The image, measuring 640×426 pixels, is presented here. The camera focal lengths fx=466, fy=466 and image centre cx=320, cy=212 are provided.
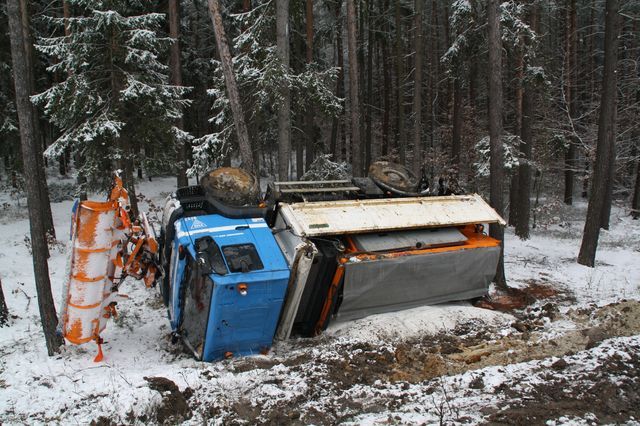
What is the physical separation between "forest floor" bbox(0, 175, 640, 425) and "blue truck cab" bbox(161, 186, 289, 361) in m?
0.30

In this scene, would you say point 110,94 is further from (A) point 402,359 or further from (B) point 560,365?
(B) point 560,365

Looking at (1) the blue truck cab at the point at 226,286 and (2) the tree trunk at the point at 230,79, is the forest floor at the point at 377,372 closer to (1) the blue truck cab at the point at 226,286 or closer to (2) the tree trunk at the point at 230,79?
(1) the blue truck cab at the point at 226,286

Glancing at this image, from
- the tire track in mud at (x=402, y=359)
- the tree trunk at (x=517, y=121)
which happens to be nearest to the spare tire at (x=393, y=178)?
the tire track in mud at (x=402, y=359)

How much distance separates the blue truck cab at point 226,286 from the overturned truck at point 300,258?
0.6 inches

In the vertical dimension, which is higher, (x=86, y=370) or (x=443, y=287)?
(x=443, y=287)

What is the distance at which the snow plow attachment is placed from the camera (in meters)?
5.85

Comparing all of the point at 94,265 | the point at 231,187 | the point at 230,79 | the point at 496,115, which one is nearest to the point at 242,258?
the point at 231,187

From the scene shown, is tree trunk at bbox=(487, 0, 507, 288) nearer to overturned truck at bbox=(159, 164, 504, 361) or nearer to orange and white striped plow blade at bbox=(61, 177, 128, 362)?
overturned truck at bbox=(159, 164, 504, 361)

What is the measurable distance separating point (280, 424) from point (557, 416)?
2461 millimetres

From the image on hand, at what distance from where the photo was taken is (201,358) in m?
6.09

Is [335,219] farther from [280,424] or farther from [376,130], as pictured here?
[376,130]

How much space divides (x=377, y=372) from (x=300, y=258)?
5.74 ft

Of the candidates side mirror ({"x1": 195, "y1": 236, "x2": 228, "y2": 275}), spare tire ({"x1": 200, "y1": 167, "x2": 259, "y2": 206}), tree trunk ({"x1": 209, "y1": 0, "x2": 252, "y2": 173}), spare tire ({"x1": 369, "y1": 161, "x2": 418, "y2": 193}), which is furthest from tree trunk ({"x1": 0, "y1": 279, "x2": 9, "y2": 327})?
spare tire ({"x1": 369, "y1": 161, "x2": 418, "y2": 193})

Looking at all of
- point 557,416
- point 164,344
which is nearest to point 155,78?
point 164,344
